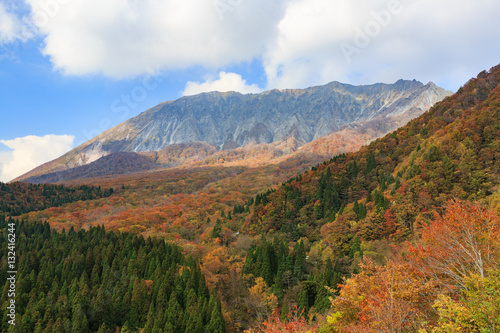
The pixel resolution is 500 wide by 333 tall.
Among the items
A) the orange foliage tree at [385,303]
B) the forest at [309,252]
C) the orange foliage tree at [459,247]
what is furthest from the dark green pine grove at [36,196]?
the orange foliage tree at [459,247]

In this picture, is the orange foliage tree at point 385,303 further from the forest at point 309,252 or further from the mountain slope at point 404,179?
the mountain slope at point 404,179

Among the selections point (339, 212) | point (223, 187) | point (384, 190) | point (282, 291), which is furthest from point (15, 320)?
point (223, 187)

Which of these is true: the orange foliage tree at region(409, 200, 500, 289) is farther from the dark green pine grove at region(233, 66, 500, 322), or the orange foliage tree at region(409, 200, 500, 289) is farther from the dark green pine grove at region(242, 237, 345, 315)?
A: the dark green pine grove at region(242, 237, 345, 315)

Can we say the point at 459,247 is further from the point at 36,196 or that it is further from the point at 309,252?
the point at 36,196

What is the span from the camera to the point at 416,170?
6097cm

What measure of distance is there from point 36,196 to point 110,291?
459ft

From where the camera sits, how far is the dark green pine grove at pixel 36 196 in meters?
139

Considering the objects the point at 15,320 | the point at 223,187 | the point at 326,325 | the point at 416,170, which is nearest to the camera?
the point at 326,325

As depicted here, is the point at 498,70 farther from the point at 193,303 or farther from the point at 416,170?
the point at 193,303

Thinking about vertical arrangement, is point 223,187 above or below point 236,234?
above

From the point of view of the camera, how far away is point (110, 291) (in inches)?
2058

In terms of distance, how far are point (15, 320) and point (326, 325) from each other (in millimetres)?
49037

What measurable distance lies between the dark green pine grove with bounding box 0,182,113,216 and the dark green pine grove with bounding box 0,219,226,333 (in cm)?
9153

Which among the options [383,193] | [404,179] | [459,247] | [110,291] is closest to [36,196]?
[110,291]
